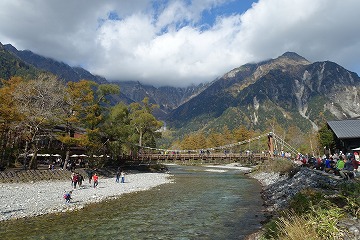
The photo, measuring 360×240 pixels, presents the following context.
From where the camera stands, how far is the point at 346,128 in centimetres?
4212

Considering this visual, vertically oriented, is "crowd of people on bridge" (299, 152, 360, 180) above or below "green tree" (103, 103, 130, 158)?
below

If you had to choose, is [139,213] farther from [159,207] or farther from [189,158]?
[189,158]

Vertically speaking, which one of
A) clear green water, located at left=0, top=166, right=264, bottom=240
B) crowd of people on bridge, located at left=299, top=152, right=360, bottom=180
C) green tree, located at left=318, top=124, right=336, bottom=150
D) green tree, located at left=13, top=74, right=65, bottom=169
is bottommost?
clear green water, located at left=0, top=166, right=264, bottom=240

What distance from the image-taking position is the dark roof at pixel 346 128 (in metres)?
40.0

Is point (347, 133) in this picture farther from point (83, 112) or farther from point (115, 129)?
point (83, 112)

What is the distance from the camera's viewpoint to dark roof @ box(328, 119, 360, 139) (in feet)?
131

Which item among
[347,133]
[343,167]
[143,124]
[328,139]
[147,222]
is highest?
[143,124]

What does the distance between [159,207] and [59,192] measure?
10.5 meters

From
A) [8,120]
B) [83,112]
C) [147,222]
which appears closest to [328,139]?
[83,112]

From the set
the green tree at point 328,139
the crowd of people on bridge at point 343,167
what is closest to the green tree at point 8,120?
the crowd of people on bridge at point 343,167

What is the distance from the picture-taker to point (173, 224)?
51.1ft

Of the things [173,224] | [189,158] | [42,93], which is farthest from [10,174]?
[189,158]

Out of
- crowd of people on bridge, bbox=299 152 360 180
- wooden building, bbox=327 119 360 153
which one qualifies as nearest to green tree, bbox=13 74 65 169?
crowd of people on bridge, bbox=299 152 360 180

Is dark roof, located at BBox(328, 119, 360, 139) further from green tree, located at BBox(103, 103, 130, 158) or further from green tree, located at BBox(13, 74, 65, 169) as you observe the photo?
green tree, located at BBox(13, 74, 65, 169)
